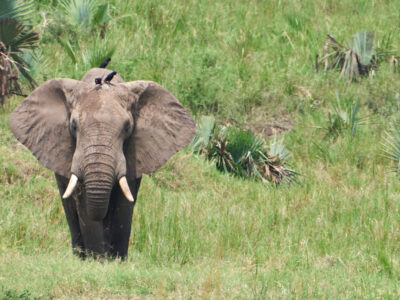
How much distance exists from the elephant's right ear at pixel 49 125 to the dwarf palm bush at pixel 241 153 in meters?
5.40

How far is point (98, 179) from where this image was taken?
20.9ft

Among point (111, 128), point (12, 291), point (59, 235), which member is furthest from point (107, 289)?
point (59, 235)

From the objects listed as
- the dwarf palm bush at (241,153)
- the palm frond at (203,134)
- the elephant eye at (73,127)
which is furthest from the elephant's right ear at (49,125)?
the palm frond at (203,134)

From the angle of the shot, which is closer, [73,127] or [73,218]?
[73,127]

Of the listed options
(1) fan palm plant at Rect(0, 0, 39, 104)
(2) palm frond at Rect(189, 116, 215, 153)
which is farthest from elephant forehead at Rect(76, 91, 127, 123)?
(2) palm frond at Rect(189, 116, 215, 153)

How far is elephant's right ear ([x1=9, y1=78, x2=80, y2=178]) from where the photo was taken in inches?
278

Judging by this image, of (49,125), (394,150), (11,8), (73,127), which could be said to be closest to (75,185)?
(73,127)

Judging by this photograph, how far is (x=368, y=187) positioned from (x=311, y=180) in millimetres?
998

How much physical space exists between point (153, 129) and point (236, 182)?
4.61m

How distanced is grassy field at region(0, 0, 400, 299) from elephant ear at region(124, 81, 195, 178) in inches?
37.4

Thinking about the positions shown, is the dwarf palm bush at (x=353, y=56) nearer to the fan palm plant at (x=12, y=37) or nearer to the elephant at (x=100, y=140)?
the fan palm plant at (x=12, y=37)

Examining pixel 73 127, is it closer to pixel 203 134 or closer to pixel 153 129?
pixel 153 129

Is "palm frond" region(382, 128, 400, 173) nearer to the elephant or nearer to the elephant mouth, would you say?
the elephant

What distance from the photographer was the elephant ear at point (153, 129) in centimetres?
730
